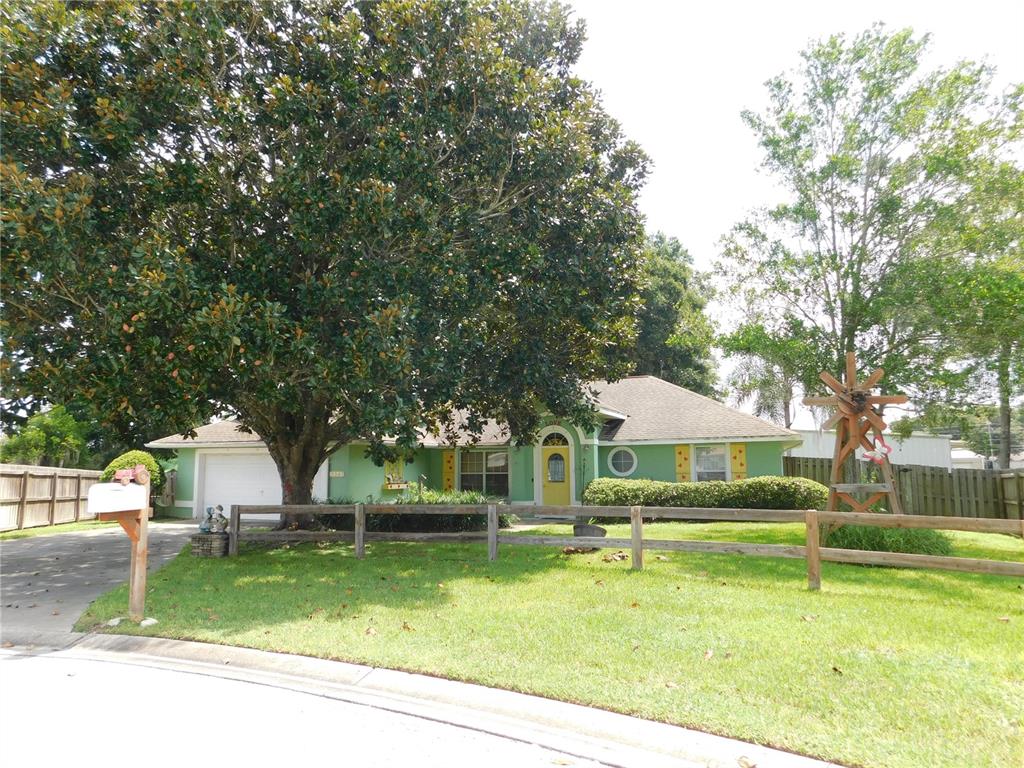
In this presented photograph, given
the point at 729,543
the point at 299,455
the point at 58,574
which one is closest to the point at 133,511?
the point at 58,574

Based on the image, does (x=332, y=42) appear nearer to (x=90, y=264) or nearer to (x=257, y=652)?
(x=90, y=264)

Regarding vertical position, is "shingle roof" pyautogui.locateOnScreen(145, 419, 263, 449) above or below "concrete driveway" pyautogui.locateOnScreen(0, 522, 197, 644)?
above

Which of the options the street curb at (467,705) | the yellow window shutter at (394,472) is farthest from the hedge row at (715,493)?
the street curb at (467,705)

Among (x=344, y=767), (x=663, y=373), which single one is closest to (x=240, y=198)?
(x=344, y=767)

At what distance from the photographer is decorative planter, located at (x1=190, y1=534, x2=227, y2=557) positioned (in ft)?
40.1

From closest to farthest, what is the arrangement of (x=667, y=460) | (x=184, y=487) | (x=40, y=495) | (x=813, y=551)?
1. (x=813, y=551)
2. (x=40, y=495)
3. (x=667, y=460)
4. (x=184, y=487)

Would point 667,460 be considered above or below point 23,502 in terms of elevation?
above

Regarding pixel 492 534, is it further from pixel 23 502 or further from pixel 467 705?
pixel 23 502

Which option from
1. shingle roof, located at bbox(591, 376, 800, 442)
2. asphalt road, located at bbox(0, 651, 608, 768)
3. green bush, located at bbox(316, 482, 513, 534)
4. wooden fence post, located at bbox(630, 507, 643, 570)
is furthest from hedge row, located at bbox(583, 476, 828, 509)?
asphalt road, located at bbox(0, 651, 608, 768)

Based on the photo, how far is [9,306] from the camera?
385 inches

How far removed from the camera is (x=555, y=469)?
22.4 meters

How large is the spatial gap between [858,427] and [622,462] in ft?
37.8

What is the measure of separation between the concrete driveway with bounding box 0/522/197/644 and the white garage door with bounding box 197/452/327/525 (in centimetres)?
459

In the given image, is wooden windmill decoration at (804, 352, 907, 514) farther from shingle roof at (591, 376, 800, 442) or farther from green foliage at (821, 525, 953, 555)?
shingle roof at (591, 376, 800, 442)
